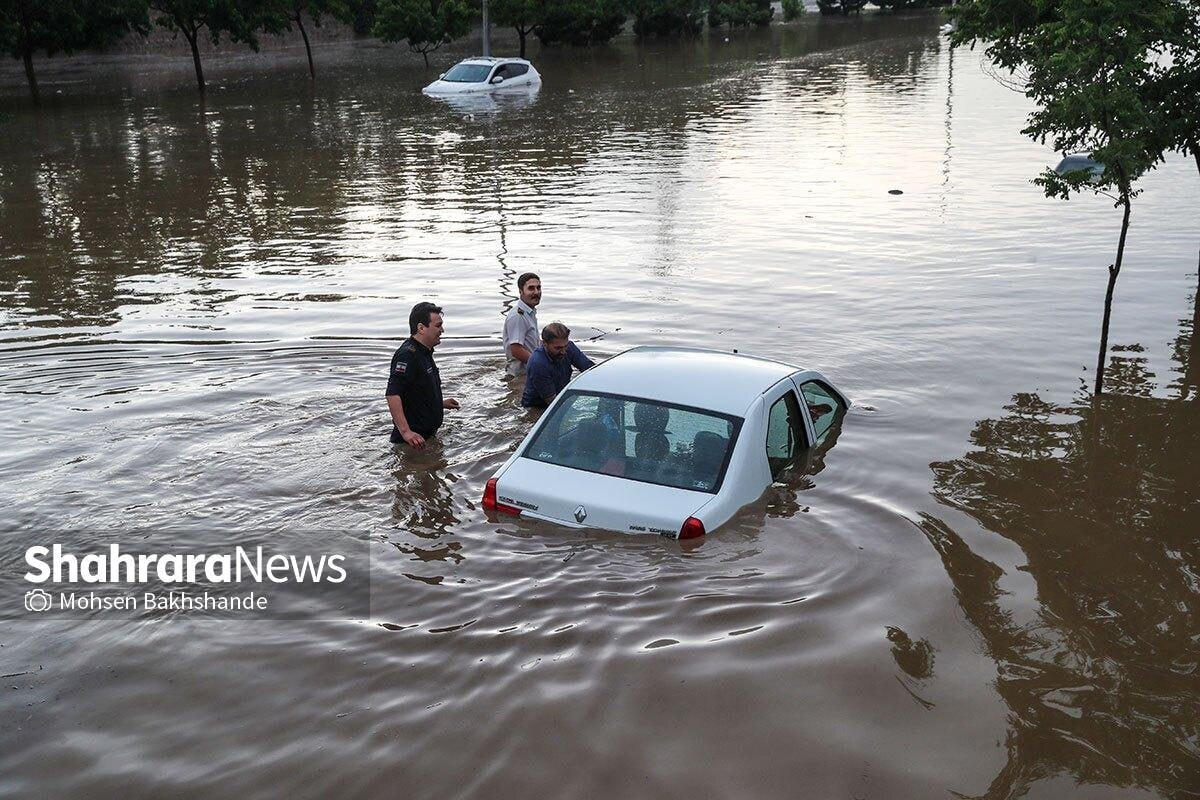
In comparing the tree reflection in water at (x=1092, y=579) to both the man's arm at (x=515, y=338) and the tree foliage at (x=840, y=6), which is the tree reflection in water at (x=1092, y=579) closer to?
the man's arm at (x=515, y=338)

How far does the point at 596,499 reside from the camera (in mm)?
7699

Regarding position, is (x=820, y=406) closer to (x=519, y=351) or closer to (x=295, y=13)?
(x=519, y=351)

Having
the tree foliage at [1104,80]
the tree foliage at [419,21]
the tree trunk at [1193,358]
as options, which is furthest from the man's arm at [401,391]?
the tree foliage at [419,21]

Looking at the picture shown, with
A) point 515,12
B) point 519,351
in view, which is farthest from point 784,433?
point 515,12

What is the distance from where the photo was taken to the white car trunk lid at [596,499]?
7523mm

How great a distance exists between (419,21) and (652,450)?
165ft

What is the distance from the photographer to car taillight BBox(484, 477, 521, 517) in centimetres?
804

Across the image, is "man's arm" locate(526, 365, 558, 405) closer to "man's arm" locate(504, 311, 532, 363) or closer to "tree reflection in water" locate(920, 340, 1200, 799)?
"man's arm" locate(504, 311, 532, 363)

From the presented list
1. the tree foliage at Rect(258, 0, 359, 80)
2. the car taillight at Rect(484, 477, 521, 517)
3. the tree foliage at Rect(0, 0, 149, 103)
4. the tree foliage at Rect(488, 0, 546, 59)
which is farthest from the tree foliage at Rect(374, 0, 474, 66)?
the car taillight at Rect(484, 477, 521, 517)

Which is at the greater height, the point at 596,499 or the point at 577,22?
the point at 577,22

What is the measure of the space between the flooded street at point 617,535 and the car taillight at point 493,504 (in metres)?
0.23

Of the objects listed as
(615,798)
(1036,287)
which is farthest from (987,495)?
(1036,287)

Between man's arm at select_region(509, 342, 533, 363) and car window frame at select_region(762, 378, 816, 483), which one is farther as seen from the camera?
man's arm at select_region(509, 342, 533, 363)

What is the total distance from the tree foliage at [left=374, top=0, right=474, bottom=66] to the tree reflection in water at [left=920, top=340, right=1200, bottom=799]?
47.1 m
